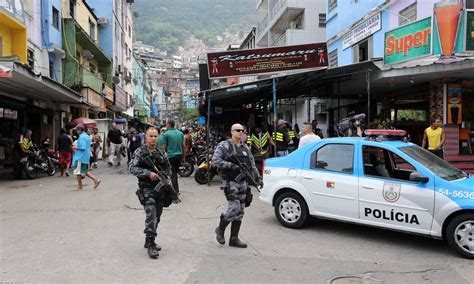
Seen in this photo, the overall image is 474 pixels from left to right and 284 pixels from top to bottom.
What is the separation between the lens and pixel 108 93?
29.2m

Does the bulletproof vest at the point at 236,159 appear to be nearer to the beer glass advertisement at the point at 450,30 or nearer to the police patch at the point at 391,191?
the police patch at the point at 391,191

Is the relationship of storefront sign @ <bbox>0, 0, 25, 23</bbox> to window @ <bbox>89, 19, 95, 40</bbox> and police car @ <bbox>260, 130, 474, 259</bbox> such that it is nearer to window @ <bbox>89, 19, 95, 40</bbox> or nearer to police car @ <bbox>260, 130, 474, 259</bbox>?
police car @ <bbox>260, 130, 474, 259</bbox>

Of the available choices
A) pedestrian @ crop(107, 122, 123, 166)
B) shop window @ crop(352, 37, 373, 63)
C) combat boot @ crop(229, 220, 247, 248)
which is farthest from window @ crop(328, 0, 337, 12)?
combat boot @ crop(229, 220, 247, 248)

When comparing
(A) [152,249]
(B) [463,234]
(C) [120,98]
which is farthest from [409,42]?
(C) [120,98]

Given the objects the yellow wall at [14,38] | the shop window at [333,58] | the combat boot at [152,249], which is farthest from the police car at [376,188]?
the shop window at [333,58]

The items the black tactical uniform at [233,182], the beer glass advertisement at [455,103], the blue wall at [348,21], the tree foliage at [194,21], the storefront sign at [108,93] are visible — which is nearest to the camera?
the black tactical uniform at [233,182]

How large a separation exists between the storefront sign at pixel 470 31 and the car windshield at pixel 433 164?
581 cm

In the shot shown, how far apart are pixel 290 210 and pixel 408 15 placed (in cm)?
1043

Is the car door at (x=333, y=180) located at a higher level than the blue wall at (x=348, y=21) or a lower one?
lower

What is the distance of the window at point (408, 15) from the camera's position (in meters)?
14.0

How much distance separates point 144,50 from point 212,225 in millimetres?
93059

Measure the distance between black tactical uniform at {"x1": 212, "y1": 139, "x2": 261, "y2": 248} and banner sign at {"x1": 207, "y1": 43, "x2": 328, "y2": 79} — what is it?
6.07m

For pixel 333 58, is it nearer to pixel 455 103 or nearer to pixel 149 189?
pixel 455 103

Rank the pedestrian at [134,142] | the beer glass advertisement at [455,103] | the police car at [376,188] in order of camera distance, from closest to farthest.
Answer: the police car at [376,188] → the beer glass advertisement at [455,103] → the pedestrian at [134,142]
